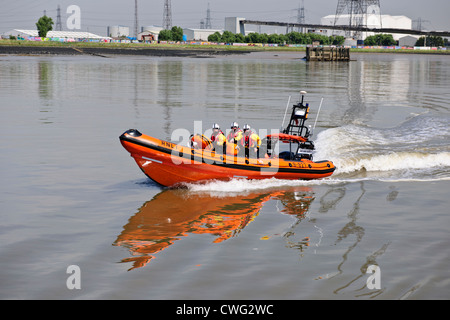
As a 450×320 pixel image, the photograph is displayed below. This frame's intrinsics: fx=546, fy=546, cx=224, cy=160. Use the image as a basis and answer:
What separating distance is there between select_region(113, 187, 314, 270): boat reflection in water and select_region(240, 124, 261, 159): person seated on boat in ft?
3.97

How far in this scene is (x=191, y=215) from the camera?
1086cm

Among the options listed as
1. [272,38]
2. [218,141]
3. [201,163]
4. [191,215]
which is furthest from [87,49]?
[191,215]

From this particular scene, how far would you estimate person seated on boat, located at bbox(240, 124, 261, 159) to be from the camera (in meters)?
13.4

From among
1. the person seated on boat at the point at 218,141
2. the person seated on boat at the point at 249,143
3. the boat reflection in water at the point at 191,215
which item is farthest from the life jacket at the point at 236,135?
the boat reflection in water at the point at 191,215

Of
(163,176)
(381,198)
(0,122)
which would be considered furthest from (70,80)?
(381,198)

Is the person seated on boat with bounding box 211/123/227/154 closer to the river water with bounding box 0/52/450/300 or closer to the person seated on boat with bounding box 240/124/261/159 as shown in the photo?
the person seated on boat with bounding box 240/124/261/159

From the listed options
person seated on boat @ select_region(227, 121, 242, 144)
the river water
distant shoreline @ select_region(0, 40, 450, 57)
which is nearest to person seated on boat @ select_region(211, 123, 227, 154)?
person seated on boat @ select_region(227, 121, 242, 144)

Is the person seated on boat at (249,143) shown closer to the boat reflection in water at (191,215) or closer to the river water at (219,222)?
the river water at (219,222)

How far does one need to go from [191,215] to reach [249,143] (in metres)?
3.24

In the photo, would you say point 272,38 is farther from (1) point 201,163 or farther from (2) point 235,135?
(1) point 201,163

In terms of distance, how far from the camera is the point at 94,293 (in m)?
7.25

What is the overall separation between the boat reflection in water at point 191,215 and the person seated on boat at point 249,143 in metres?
1.21
